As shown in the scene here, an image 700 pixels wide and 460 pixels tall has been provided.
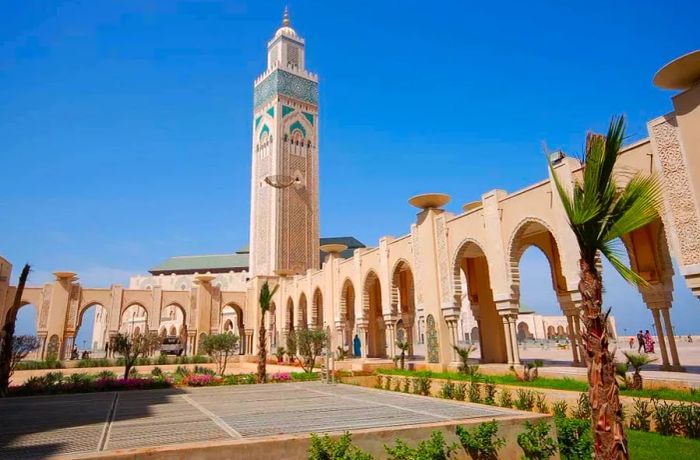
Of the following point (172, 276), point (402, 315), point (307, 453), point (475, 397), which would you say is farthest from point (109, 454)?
point (172, 276)

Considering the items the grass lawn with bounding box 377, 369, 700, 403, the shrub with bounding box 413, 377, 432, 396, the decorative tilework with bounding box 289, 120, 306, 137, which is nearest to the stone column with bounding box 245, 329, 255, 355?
the decorative tilework with bounding box 289, 120, 306, 137

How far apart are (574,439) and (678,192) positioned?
5645 mm

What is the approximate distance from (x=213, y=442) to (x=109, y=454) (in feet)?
2.84

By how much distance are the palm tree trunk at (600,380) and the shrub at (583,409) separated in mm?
4391

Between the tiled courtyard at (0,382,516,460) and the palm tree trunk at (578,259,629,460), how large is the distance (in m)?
2.12

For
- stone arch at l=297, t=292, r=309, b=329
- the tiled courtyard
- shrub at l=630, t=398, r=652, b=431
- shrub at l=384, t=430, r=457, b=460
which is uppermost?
stone arch at l=297, t=292, r=309, b=329

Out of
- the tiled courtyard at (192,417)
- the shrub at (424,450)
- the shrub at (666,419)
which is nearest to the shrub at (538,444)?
the tiled courtyard at (192,417)

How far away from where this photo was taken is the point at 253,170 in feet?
127

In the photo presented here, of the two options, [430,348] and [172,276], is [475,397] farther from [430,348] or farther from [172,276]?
[172,276]

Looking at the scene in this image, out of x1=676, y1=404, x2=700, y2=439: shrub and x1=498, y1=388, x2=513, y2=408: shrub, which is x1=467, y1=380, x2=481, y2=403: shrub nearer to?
x1=498, y1=388, x2=513, y2=408: shrub

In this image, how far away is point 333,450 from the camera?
430 cm

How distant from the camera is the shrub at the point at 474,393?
9020 mm

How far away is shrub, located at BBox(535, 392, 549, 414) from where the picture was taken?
8.13 metres

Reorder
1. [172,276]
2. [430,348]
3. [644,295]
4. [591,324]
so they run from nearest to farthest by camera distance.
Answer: [591,324], [644,295], [430,348], [172,276]
